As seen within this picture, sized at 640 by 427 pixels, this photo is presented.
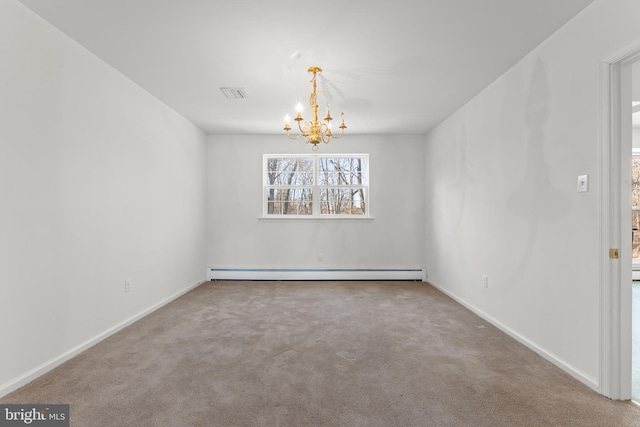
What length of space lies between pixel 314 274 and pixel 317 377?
323cm

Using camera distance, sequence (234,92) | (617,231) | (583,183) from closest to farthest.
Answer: (617,231) → (583,183) → (234,92)

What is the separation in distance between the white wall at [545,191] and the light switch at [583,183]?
3 cm

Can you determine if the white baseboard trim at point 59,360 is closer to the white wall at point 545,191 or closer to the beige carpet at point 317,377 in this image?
the beige carpet at point 317,377

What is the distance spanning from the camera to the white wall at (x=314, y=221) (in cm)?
546

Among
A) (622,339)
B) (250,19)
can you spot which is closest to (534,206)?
(622,339)

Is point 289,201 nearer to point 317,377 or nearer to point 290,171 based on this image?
point 290,171

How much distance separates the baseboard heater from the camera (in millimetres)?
5359

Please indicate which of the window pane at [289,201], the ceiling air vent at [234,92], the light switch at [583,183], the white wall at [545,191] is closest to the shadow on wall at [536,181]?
the white wall at [545,191]

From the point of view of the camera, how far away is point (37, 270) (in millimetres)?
2186

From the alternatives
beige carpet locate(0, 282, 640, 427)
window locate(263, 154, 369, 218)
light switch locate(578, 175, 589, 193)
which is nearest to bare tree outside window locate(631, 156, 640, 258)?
beige carpet locate(0, 282, 640, 427)

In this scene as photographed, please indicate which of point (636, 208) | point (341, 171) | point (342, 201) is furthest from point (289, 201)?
point (636, 208)

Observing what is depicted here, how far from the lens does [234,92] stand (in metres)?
3.56

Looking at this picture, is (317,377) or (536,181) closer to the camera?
(317,377)

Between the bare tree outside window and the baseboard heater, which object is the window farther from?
the bare tree outside window
